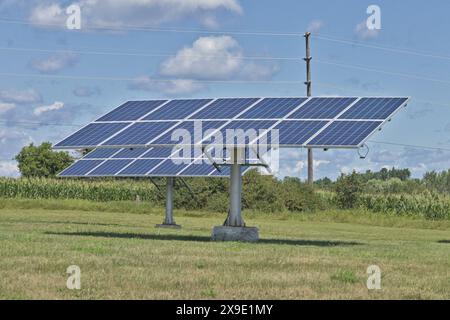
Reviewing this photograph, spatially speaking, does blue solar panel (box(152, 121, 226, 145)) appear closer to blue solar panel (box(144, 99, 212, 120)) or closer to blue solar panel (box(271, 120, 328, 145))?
blue solar panel (box(144, 99, 212, 120))

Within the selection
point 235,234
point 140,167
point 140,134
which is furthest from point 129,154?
point 235,234

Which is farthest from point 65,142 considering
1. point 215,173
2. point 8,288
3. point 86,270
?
point 8,288

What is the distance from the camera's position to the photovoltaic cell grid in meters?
25.7

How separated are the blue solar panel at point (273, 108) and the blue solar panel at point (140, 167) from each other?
10.4 m

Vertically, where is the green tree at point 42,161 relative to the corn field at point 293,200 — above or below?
above

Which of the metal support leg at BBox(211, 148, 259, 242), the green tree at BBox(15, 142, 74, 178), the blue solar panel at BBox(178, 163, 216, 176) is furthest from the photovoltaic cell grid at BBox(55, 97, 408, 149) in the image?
the green tree at BBox(15, 142, 74, 178)

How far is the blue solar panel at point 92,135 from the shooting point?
29.2 metres

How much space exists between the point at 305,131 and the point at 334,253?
3995 millimetres

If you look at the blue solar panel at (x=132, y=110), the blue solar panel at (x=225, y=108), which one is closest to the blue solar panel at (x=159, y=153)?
the blue solar panel at (x=132, y=110)

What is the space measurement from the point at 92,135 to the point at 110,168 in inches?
440

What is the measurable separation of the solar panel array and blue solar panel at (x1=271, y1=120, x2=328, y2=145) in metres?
10.6

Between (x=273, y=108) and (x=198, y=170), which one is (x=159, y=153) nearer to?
(x=198, y=170)

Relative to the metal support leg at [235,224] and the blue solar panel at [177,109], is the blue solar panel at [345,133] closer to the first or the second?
the metal support leg at [235,224]
